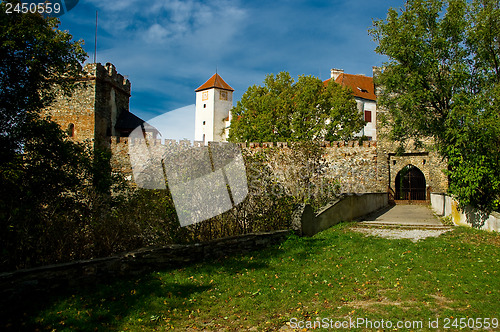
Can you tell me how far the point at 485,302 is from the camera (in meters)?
4.77

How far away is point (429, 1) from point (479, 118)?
16.3 ft

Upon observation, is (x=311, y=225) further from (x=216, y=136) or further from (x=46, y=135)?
(x=216, y=136)

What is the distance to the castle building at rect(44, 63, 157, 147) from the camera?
25.1 metres

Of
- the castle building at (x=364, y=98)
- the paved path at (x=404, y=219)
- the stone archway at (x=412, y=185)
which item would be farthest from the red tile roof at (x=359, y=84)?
the paved path at (x=404, y=219)

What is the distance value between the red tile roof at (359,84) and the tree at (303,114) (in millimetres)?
10886

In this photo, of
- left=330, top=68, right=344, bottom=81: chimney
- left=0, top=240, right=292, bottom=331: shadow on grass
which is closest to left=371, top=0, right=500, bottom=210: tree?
left=0, top=240, right=292, bottom=331: shadow on grass

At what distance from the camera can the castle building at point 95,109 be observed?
82.3 feet

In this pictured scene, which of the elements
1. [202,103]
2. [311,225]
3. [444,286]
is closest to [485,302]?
[444,286]

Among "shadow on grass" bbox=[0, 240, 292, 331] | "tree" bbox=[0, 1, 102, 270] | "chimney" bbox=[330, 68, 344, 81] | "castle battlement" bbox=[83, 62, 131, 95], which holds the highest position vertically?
"chimney" bbox=[330, 68, 344, 81]

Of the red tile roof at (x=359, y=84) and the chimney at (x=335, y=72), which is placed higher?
the chimney at (x=335, y=72)

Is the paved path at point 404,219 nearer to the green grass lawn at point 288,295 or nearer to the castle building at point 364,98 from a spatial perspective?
the green grass lawn at point 288,295

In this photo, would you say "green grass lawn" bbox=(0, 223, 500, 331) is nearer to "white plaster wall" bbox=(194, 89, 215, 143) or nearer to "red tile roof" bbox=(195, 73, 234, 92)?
"white plaster wall" bbox=(194, 89, 215, 143)

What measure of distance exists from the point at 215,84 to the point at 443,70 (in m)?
41.0

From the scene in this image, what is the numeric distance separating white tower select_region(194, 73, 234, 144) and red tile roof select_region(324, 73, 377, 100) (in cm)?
1701
